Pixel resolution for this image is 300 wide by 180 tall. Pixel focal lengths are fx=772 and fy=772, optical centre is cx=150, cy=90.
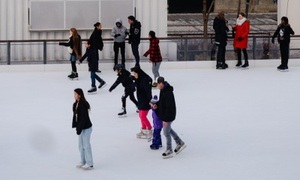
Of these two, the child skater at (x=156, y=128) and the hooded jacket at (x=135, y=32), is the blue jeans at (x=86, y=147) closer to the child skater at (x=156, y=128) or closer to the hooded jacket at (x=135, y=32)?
the child skater at (x=156, y=128)

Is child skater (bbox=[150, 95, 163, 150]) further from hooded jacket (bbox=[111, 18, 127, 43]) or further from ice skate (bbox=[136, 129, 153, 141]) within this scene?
hooded jacket (bbox=[111, 18, 127, 43])

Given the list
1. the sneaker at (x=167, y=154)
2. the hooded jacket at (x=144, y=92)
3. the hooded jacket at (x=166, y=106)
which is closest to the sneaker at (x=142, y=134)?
the hooded jacket at (x=144, y=92)

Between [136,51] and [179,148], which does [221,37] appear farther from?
[179,148]

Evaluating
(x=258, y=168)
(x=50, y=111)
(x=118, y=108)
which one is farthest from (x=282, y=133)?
(x=50, y=111)

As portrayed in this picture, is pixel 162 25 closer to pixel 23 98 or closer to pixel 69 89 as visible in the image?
pixel 69 89

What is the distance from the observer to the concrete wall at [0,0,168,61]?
24.0 m

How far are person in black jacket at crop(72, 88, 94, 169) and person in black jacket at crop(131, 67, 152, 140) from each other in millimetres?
2162

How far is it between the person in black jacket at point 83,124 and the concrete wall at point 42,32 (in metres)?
11.7

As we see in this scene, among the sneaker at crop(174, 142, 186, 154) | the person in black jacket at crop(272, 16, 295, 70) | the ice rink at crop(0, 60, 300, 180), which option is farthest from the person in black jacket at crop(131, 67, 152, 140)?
the person in black jacket at crop(272, 16, 295, 70)

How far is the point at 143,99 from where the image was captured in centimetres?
1455

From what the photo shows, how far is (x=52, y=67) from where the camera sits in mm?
23906

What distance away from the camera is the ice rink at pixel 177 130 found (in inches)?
500

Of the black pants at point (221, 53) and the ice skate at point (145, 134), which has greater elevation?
the black pants at point (221, 53)

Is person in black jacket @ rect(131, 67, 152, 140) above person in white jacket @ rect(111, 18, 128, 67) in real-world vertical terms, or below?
below
